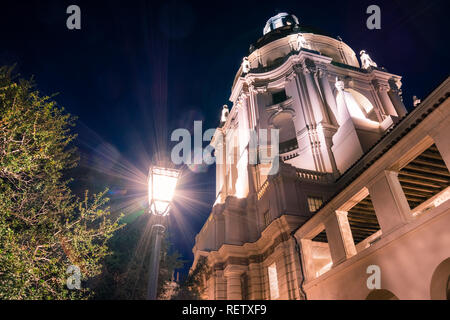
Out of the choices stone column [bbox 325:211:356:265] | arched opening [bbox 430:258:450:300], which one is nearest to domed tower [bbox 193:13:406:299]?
stone column [bbox 325:211:356:265]

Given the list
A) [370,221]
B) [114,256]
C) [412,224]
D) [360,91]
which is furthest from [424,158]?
[360,91]

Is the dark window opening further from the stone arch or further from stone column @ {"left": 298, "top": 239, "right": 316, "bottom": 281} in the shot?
stone column @ {"left": 298, "top": 239, "right": 316, "bottom": 281}

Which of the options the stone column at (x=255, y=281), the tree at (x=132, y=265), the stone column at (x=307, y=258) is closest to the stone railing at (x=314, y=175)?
the stone column at (x=307, y=258)

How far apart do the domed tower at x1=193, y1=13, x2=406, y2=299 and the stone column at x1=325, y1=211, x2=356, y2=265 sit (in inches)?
177

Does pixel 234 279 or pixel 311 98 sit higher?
pixel 311 98

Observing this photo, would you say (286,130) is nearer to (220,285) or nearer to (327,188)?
(327,188)

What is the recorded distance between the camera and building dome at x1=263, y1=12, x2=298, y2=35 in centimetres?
5738

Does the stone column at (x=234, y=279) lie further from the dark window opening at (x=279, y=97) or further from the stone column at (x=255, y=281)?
the dark window opening at (x=279, y=97)

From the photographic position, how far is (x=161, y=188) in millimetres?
6234

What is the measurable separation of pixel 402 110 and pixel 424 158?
28.0m

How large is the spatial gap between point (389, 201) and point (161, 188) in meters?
10.8

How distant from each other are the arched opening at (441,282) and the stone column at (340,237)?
4.50 metres

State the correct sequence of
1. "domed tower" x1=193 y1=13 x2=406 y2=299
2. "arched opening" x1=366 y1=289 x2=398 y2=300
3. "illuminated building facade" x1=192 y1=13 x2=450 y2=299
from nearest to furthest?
"illuminated building facade" x1=192 y1=13 x2=450 y2=299 < "arched opening" x1=366 y1=289 x2=398 y2=300 < "domed tower" x1=193 y1=13 x2=406 y2=299

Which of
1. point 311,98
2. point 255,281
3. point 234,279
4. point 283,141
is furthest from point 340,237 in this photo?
point 283,141
